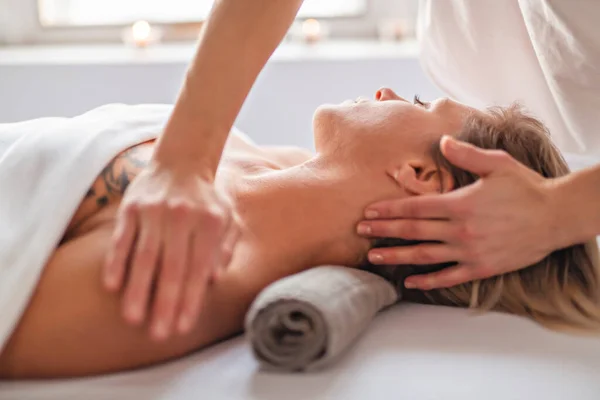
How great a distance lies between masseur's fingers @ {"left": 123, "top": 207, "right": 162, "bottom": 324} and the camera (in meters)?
0.75

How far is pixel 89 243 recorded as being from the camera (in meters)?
0.92

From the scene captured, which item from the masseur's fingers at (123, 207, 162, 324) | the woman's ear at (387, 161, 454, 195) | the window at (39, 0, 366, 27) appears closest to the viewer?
the masseur's fingers at (123, 207, 162, 324)

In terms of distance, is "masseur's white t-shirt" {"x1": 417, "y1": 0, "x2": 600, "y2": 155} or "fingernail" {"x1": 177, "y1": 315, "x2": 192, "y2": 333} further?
"masseur's white t-shirt" {"x1": 417, "y1": 0, "x2": 600, "y2": 155}

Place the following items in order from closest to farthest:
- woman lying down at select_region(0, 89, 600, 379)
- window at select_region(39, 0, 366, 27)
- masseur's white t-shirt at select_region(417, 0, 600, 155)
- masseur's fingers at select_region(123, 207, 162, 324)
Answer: masseur's fingers at select_region(123, 207, 162, 324) → woman lying down at select_region(0, 89, 600, 379) → masseur's white t-shirt at select_region(417, 0, 600, 155) → window at select_region(39, 0, 366, 27)

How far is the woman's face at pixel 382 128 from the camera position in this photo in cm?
114

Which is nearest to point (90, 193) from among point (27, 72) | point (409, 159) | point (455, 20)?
point (409, 159)

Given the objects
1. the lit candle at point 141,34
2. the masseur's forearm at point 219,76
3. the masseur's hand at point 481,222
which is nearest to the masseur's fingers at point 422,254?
the masseur's hand at point 481,222

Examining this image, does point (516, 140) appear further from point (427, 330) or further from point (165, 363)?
point (165, 363)

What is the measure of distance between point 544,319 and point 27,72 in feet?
5.95

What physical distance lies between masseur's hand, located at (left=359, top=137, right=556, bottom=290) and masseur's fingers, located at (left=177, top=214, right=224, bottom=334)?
339 mm

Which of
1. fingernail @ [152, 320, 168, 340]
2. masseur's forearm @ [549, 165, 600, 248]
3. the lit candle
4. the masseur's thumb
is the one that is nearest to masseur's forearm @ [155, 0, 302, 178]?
fingernail @ [152, 320, 168, 340]

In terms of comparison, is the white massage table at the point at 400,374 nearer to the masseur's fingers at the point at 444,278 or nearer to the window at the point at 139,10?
the masseur's fingers at the point at 444,278

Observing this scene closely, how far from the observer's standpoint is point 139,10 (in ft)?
8.66

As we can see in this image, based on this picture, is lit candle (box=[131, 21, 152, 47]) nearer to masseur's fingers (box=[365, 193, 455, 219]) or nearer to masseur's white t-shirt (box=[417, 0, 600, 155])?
masseur's white t-shirt (box=[417, 0, 600, 155])
